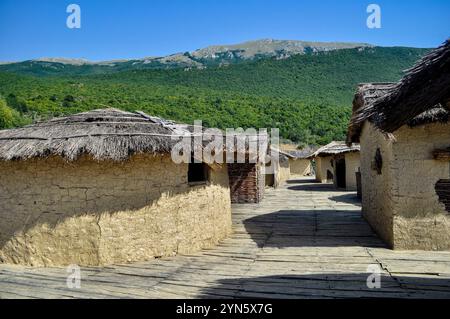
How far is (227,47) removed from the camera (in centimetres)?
13312

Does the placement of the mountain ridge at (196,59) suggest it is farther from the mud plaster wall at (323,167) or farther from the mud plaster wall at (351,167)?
the mud plaster wall at (351,167)

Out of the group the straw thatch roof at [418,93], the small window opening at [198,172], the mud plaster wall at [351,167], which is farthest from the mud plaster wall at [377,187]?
the mud plaster wall at [351,167]

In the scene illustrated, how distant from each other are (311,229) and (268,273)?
3.62 meters

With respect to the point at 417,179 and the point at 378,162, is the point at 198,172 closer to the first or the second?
the point at 378,162

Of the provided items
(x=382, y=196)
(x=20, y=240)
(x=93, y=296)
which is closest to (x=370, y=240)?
(x=382, y=196)

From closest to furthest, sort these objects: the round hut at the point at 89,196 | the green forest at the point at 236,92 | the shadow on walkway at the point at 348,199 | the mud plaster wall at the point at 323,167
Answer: the round hut at the point at 89,196, the shadow on walkway at the point at 348,199, the mud plaster wall at the point at 323,167, the green forest at the point at 236,92

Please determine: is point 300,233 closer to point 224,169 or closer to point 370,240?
point 370,240

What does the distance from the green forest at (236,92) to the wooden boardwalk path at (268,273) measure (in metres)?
21.6

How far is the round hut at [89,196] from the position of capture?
6.42 m

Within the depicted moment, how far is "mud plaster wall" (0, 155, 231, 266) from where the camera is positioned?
6.45 m

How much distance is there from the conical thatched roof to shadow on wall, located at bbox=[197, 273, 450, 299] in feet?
9.05

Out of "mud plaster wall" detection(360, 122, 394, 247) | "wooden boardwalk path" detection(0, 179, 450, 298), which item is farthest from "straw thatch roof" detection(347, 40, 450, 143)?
"mud plaster wall" detection(360, 122, 394, 247)

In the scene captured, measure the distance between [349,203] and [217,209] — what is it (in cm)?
773

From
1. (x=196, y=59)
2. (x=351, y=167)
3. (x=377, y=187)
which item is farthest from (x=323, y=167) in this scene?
(x=196, y=59)
